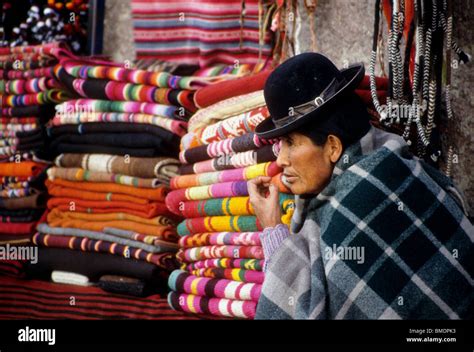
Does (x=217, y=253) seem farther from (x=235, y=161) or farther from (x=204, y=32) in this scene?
(x=204, y=32)

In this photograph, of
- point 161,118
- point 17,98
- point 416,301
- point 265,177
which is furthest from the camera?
point 17,98

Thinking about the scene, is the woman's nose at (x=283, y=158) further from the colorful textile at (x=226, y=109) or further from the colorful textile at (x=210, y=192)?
the colorful textile at (x=226, y=109)

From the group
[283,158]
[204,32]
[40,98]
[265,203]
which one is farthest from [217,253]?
[40,98]

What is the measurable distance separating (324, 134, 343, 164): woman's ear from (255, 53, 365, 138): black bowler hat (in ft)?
0.24

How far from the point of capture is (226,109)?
12.6ft

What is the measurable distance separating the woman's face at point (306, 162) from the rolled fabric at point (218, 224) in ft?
1.62

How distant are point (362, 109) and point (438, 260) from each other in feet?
1.81

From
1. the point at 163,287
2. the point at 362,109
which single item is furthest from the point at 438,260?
the point at 163,287

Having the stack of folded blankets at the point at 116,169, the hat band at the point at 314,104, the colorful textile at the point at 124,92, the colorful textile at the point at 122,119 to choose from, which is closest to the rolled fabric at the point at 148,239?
the stack of folded blankets at the point at 116,169

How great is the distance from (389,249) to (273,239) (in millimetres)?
438

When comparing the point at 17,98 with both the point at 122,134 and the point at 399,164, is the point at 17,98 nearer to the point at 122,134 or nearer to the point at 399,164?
the point at 122,134

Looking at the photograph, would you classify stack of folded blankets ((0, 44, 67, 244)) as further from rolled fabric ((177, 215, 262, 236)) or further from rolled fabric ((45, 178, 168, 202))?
rolled fabric ((177, 215, 262, 236))

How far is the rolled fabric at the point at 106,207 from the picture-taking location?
4.28 meters

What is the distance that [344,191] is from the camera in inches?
115
